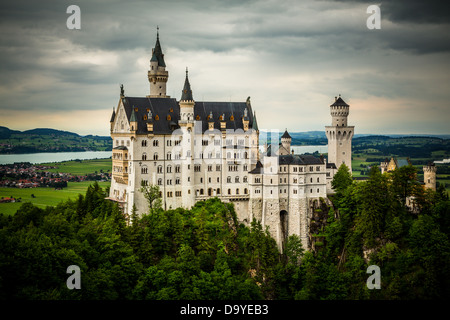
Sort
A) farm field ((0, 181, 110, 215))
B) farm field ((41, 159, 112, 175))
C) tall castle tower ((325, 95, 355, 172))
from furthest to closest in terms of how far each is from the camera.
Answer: farm field ((41, 159, 112, 175)) → farm field ((0, 181, 110, 215)) → tall castle tower ((325, 95, 355, 172))

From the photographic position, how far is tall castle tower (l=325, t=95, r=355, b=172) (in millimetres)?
92375

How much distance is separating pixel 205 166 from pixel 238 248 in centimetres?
1422

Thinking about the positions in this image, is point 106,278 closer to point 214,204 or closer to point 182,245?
point 182,245

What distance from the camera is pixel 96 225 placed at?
7506cm

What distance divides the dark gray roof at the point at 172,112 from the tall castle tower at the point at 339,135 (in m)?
14.9

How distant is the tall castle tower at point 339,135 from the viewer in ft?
303

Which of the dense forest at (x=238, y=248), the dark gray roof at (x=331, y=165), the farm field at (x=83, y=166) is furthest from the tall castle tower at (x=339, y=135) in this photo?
the farm field at (x=83, y=166)

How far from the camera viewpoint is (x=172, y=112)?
85.4 metres

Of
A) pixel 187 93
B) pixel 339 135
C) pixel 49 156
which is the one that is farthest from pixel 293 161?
pixel 49 156

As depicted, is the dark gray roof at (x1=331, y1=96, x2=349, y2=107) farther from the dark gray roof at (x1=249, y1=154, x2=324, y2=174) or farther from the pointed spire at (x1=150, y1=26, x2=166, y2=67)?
the pointed spire at (x1=150, y1=26, x2=166, y2=67)

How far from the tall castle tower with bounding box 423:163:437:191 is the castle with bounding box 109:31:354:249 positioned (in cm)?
1586

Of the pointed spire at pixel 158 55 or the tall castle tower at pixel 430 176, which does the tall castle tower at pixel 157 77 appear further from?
the tall castle tower at pixel 430 176

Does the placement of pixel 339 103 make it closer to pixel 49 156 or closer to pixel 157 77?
pixel 157 77

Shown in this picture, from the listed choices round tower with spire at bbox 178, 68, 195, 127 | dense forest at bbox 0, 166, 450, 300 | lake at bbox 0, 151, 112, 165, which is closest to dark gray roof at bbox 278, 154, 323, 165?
dense forest at bbox 0, 166, 450, 300
